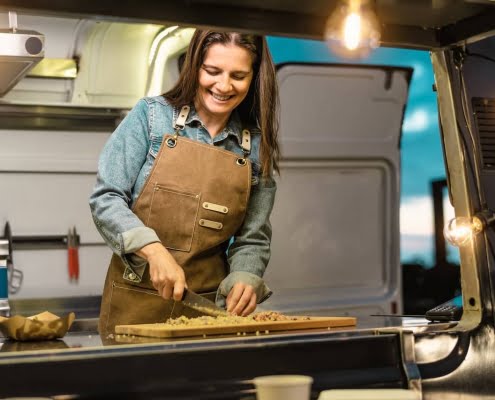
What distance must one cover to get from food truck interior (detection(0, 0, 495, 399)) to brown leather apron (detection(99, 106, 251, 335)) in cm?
51

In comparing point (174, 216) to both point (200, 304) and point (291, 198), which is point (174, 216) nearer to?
point (200, 304)

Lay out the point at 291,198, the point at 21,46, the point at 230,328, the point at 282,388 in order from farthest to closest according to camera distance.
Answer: the point at 291,198 < the point at 21,46 < the point at 230,328 < the point at 282,388

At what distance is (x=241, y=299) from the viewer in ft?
8.45

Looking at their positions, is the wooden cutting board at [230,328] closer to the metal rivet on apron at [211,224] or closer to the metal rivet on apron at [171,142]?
the metal rivet on apron at [211,224]

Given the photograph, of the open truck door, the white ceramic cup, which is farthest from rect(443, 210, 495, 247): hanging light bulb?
the open truck door

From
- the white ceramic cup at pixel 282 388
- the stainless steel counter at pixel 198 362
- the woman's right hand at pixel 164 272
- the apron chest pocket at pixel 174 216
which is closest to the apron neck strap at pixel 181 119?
the apron chest pocket at pixel 174 216

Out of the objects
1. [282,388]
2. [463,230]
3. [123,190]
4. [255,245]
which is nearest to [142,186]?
[123,190]

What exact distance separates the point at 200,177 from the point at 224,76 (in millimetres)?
314

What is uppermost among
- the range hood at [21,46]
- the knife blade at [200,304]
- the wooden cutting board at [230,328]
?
the range hood at [21,46]

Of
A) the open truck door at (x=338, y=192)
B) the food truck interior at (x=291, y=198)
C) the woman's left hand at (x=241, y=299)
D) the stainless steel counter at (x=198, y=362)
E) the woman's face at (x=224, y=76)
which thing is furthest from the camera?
the open truck door at (x=338, y=192)

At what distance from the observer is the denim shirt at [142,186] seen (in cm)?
253

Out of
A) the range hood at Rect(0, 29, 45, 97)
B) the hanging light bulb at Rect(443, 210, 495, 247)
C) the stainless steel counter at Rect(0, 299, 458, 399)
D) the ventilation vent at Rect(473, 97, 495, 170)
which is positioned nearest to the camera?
the stainless steel counter at Rect(0, 299, 458, 399)

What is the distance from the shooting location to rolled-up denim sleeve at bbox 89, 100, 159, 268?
2.48 meters

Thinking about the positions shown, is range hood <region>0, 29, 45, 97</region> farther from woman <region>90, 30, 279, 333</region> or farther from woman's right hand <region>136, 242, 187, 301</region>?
woman's right hand <region>136, 242, 187, 301</region>
